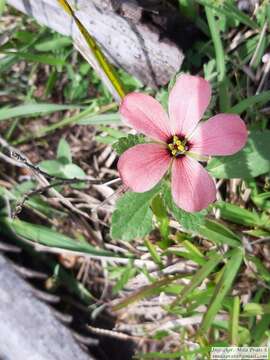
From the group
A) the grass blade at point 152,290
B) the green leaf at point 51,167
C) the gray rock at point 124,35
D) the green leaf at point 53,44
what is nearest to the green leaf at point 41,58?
the green leaf at point 53,44

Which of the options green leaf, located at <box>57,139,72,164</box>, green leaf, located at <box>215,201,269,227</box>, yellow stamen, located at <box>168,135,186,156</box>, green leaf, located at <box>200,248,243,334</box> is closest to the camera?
yellow stamen, located at <box>168,135,186,156</box>

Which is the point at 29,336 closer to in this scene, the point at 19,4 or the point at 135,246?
the point at 135,246

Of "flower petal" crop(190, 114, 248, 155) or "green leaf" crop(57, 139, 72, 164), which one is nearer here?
"flower petal" crop(190, 114, 248, 155)

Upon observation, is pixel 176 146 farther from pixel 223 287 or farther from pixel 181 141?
pixel 223 287

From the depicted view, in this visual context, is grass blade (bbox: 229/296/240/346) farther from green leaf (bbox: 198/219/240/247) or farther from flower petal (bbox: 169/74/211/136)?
flower petal (bbox: 169/74/211/136)

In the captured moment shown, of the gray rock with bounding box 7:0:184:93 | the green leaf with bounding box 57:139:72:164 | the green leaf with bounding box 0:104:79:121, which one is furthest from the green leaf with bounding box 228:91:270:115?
the green leaf with bounding box 57:139:72:164

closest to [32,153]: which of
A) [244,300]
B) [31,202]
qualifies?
[31,202]

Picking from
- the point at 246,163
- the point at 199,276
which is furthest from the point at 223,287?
the point at 246,163
